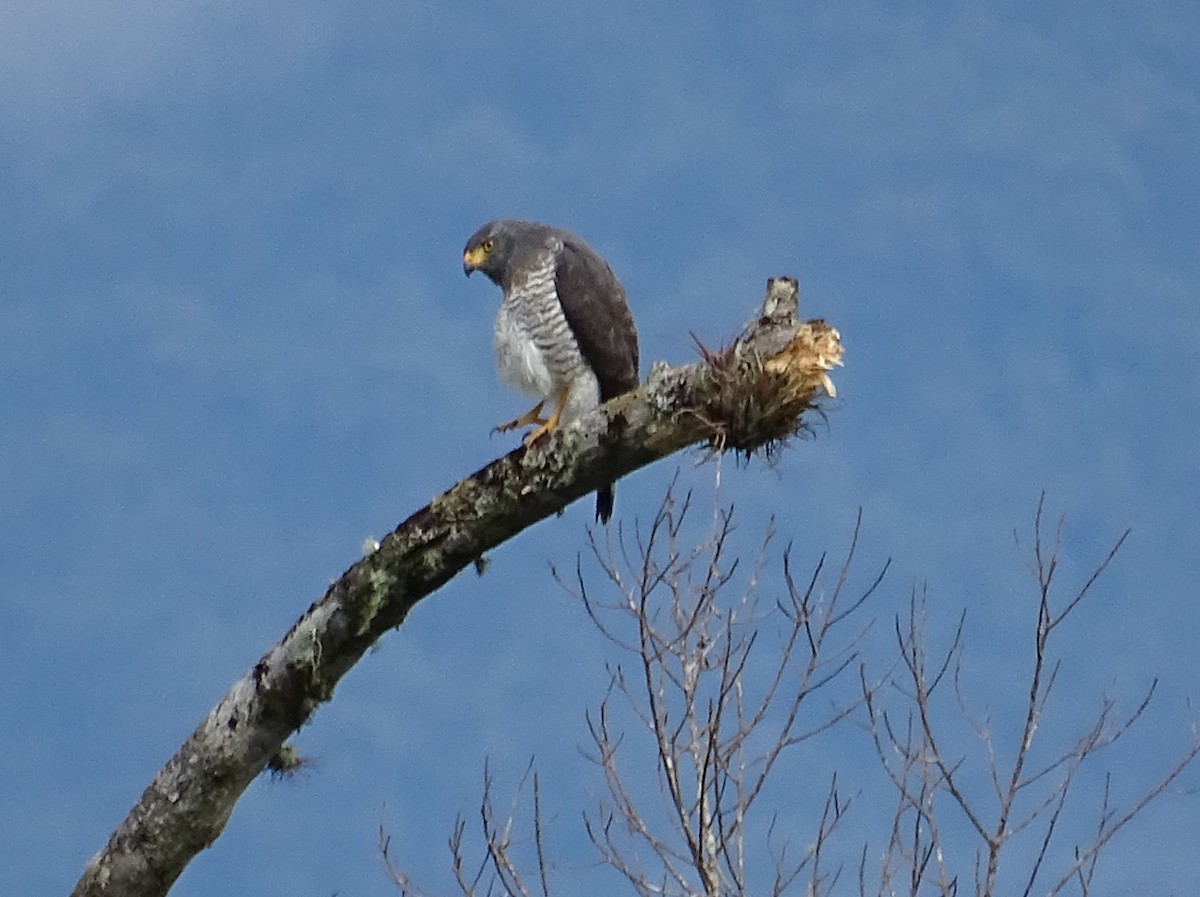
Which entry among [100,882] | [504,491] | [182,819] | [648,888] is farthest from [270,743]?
[648,888]

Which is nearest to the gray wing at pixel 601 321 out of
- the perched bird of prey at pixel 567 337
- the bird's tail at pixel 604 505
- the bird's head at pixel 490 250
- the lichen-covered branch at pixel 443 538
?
the perched bird of prey at pixel 567 337

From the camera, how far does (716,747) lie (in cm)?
374

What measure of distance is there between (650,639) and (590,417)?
1.05 m

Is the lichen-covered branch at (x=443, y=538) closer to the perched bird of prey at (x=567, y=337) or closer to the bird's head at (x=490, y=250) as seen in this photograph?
the perched bird of prey at (x=567, y=337)

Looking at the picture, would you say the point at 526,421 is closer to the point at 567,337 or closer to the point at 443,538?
the point at 567,337

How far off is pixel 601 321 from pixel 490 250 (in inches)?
39.4

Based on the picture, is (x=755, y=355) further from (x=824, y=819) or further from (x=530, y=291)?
(x=530, y=291)

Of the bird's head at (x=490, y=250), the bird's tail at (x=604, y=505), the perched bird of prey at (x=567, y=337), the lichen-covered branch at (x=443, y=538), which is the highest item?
the bird's head at (x=490, y=250)

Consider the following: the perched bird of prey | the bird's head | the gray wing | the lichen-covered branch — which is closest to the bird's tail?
the perched bird of prey

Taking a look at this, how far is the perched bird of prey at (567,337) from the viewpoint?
17.4 ft

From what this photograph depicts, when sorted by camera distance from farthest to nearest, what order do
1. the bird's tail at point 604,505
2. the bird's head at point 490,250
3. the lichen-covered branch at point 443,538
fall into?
the bird's head at point 490,250 < the bird's tail at point 604,505 < the lichen-covered branch at point 443,538

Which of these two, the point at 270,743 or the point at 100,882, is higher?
the point at 270,743

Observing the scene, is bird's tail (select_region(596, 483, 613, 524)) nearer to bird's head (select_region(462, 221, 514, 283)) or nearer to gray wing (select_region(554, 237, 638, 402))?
gray wing (select_region(554, 237, 638, 402))

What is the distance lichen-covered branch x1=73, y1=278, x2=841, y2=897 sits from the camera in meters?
3.30
